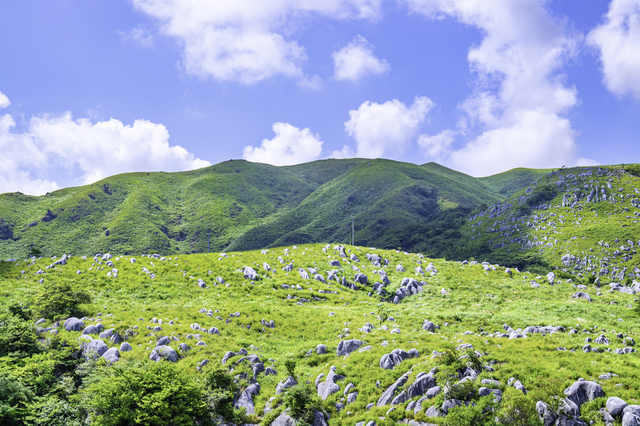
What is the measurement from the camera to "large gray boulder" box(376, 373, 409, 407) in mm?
16734

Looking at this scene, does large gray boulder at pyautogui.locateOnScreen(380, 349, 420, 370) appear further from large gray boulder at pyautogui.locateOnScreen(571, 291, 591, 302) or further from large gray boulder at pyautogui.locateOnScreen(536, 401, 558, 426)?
large gray boulder at pyautogui.locateOnScreen(571, 291, 591, 302)

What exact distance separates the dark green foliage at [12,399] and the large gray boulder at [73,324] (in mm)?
7630

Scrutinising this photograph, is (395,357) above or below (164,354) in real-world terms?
above

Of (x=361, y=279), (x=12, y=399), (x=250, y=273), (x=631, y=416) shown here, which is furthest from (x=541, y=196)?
(x=12, y=399)

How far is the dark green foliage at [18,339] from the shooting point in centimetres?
2239

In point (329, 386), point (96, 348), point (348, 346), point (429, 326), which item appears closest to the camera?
point (329, 386)

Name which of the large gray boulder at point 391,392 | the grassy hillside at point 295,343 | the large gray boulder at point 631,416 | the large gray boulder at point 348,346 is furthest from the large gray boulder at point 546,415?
the large gray boulder at point 348,346

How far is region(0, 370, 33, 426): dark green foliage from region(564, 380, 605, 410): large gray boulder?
2784 cm

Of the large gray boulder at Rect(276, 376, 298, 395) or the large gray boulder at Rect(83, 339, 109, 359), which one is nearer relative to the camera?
the large gray boulder at Rect(276, 376, 298, 395)

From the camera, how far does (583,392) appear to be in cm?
1339

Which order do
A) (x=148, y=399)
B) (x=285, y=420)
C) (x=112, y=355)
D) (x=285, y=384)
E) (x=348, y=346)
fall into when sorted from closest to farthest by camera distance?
(x=148, y=399) < (x=285, y=420) < (x=285, y=384) < (x=112, y=355) < (x=348, y=346)

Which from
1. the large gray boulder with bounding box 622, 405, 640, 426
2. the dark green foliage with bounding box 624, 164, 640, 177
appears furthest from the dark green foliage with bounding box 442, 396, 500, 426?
the dark green foliage with bounding box 624, 164, 640, 177

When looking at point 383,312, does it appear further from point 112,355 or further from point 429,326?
point 112,355

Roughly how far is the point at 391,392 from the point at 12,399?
21579 millimetres
